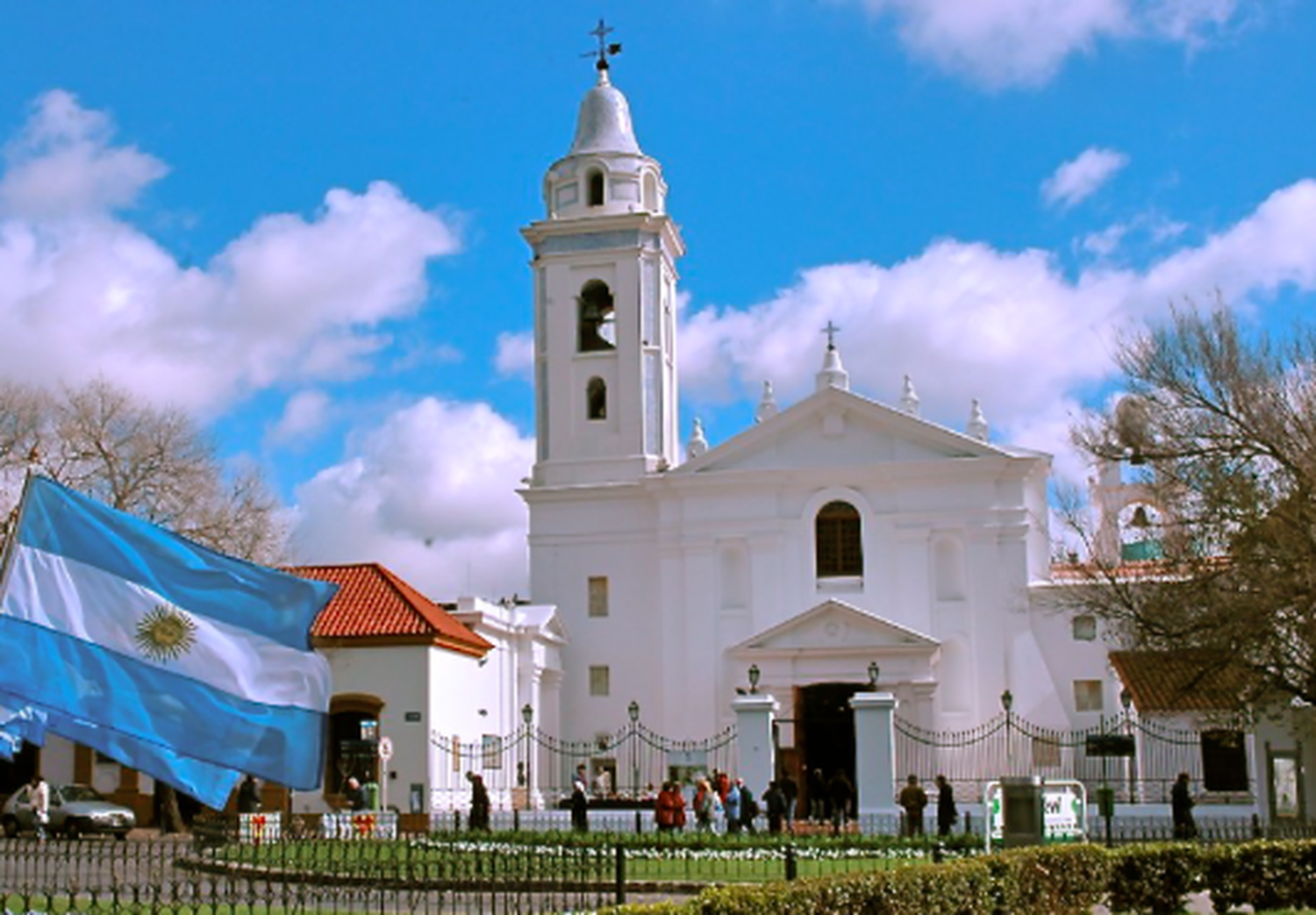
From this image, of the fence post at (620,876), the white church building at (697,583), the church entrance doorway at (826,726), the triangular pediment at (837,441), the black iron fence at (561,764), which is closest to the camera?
the fence post at (620,876)

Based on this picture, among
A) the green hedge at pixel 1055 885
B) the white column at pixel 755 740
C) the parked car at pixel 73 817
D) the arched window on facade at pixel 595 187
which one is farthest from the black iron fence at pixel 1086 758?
the arched window on facade at pixel 595 187

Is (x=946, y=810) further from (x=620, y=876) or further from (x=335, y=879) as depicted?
(x=620, y=876)

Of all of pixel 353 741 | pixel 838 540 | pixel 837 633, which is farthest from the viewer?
pixel 838 540

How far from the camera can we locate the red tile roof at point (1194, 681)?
27.7m

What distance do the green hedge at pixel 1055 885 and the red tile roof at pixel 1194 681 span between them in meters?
8.45

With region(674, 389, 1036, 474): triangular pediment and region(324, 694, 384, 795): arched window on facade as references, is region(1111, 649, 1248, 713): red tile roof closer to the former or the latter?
region(674, 389, 1036, 474): triangular pediment

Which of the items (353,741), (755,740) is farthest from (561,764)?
(755,740)

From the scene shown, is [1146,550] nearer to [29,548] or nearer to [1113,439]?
[1113,439]

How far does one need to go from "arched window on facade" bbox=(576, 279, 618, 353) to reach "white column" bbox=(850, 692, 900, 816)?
19.6m

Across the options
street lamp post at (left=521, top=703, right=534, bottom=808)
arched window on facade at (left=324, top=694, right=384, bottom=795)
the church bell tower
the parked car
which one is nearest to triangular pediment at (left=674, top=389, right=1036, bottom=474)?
the church bell tower

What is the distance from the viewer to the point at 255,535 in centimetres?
3753

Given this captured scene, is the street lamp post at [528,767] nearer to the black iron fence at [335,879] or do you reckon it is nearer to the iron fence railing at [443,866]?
the iron fence railing at [443,866]

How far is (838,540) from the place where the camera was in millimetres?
45375

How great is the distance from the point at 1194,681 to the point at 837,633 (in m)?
14.9
